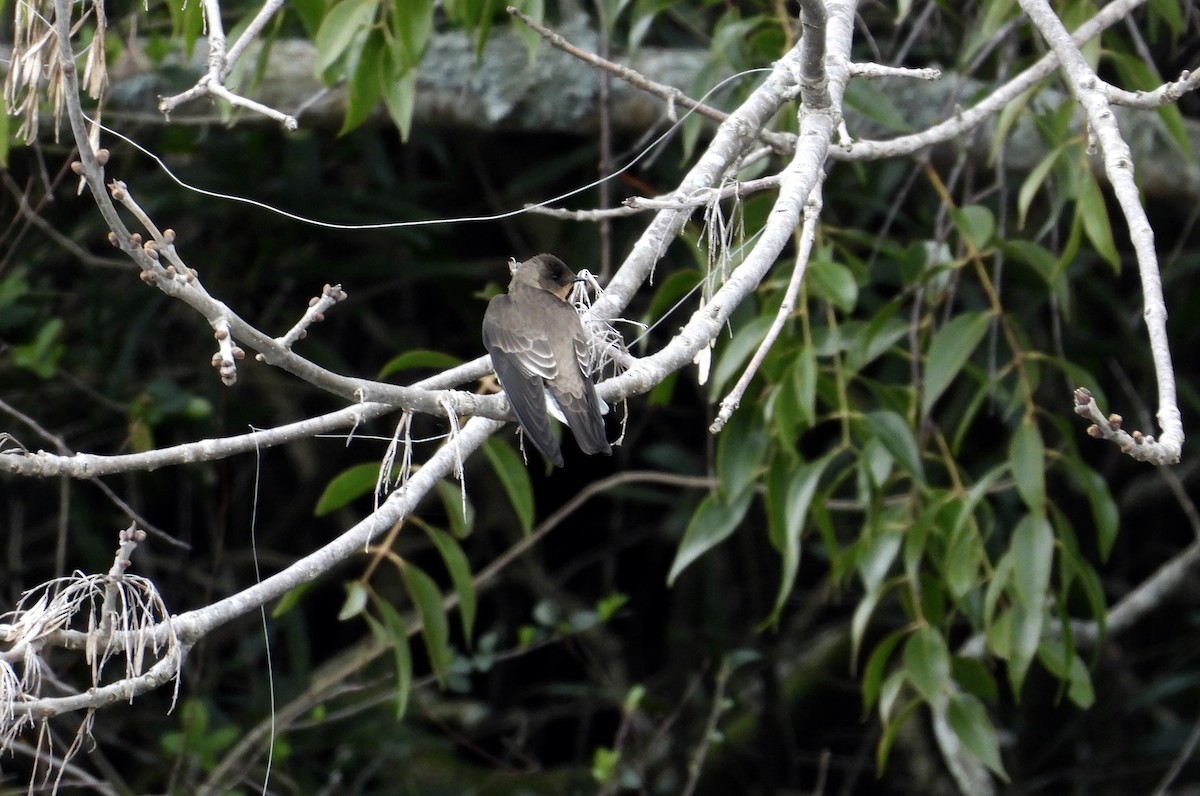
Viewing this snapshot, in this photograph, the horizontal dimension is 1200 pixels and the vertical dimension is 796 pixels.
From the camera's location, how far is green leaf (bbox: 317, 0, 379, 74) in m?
3.15

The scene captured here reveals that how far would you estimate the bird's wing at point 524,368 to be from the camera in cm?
286

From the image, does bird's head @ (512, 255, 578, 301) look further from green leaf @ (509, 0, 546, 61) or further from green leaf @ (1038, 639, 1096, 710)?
green leaf @ (1038, 639, 1096, 710)

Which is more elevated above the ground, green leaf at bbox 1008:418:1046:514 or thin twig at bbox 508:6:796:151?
thin twig at bbox 508:6:796:151

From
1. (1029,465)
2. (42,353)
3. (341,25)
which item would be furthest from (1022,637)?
(42,353)

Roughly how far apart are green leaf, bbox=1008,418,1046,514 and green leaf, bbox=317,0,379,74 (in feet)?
5.76

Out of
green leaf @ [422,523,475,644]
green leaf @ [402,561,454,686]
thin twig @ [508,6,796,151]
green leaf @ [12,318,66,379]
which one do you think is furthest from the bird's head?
green leaf @ [12,318,66,379]

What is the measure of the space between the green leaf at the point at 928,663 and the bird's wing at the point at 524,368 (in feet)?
3.64

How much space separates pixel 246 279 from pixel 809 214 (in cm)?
340

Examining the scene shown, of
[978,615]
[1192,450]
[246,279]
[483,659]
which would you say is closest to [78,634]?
[978,615]

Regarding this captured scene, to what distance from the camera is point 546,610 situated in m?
4.91

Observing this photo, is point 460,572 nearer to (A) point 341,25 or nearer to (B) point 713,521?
(B) point 713,521

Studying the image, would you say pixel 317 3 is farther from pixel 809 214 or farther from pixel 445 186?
pixel 445 186

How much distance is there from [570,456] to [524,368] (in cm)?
285

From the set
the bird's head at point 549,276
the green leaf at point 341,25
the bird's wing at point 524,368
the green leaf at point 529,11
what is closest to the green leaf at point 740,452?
the bird's head at point 549,276
